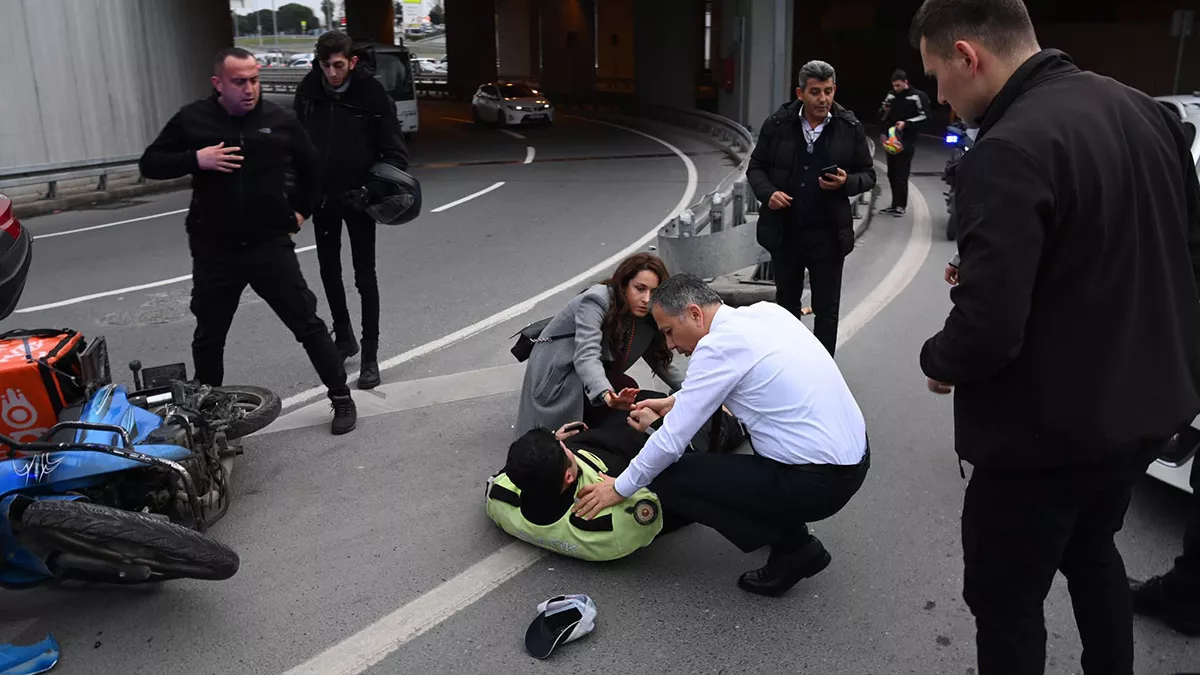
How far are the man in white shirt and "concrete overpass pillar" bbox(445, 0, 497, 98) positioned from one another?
144 feet

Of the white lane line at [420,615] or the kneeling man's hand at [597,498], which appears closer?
the white lane line at [420,615]

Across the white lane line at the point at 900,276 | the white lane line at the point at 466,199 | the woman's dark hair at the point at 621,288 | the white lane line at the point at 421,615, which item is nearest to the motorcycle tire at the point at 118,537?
the white lane line at the point at 421,615

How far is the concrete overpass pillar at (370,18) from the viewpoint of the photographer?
4969 cm

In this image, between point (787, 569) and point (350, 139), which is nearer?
point (787, 569)

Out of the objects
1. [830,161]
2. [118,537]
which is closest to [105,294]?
[118,537]

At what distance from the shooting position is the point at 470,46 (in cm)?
4656

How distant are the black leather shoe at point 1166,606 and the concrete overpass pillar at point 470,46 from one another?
44583 mm

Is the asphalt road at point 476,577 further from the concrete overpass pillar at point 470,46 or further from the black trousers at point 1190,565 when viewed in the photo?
the concrete overpass pillar at point 470,46

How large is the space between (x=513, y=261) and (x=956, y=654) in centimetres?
746

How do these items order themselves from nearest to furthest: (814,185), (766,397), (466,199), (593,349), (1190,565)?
1. (1190,565)
2. (766,397)
3. (593,349)
4. (814,185)
5. (466,199)

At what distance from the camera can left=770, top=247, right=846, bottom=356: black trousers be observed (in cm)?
611

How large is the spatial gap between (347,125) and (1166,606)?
5115 mm

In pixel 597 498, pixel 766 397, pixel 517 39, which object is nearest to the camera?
pixel 766 397

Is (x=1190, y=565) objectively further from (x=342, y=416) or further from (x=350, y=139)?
(x=350, y=139)
